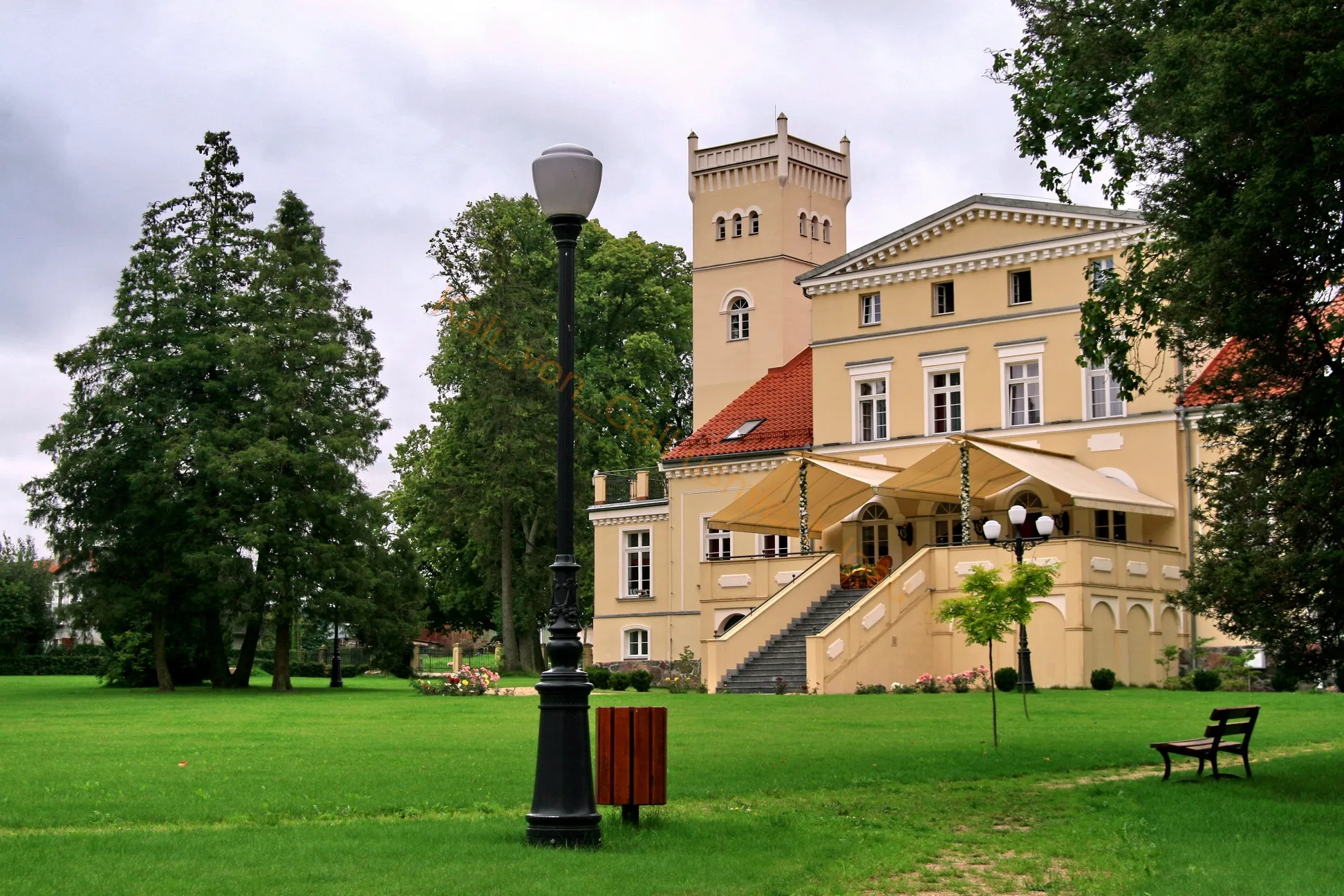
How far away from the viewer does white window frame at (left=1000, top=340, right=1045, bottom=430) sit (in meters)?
42.1

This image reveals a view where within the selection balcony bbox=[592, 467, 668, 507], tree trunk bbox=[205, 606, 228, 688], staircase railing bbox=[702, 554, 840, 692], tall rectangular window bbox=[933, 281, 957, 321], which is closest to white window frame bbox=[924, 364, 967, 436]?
tall rectangular window bbox=[933, 281, 957, 321]

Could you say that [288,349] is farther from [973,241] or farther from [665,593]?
[973,241]

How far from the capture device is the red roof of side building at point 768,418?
4869 centimetres

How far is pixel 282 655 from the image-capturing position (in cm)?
4662

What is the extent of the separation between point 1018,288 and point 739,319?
13.8m

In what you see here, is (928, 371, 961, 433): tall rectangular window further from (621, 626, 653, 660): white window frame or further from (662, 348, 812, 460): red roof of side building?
(621, 626, 653, 660): white window frame

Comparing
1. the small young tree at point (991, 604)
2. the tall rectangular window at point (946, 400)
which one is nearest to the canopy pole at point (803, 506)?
the tall rectangular window at point (946, 400)

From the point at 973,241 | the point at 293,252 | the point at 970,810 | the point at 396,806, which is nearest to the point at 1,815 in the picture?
the point at 396,806

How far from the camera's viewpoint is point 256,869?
9.96 meters

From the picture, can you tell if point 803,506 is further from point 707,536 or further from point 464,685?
point 464,685

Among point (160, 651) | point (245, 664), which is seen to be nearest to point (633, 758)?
point (160, 651)

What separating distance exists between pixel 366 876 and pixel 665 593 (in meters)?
42.5

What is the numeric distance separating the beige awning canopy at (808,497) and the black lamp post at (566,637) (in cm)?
2930

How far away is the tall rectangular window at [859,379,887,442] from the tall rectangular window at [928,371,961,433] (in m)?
1.53
